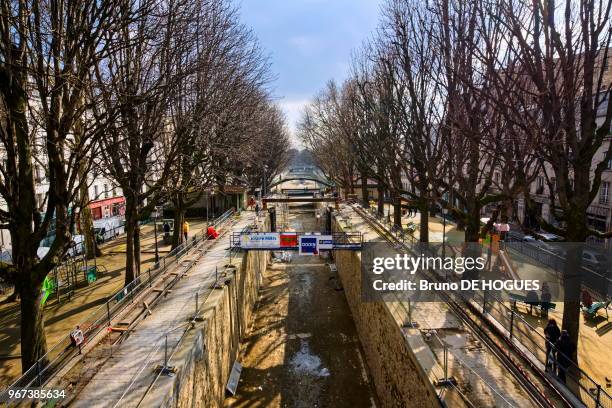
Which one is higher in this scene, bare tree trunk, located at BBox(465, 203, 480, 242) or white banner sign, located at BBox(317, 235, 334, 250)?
bare tree trunk, located at BBox(465, 203, 480, 242)

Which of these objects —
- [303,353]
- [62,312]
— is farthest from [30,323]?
[303,353]

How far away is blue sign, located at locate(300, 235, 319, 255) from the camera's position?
1783cm

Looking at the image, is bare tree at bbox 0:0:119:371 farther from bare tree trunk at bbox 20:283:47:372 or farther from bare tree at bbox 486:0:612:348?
bare tree at bbox 486:0:612:348

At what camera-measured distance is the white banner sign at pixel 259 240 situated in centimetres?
1838

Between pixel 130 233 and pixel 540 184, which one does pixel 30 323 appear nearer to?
pixel 130 233

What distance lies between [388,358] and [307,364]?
4.72 meters

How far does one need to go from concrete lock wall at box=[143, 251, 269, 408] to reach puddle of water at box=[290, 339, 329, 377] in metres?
2.48

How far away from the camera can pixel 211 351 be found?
11.1 meters

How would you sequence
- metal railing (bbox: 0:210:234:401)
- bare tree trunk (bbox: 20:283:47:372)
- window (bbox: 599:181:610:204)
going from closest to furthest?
metal railing (bbox: 0:210:234:401)
bare tree trunk (bbox: 20:283:47:372)
window (bbox: 599:181:610:204)

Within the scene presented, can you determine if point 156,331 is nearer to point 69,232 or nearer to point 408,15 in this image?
point 69,232

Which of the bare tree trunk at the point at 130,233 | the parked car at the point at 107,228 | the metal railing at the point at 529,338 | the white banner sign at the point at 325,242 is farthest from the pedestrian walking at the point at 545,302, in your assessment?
the parked car at the point at 107,228

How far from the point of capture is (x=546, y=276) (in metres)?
18.2

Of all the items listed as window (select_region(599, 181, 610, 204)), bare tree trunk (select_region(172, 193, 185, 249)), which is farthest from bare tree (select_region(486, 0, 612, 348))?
window (select_region(599, 181, 610, 204))

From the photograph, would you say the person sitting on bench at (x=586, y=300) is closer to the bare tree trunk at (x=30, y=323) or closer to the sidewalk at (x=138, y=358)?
the sidewalk at (x=138, y=358)
